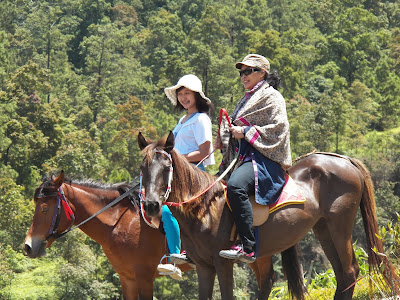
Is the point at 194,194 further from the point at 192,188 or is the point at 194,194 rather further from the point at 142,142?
the point at 142,142

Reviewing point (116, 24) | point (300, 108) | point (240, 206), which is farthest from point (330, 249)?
point (116, 24)

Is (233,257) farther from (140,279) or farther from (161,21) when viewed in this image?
(161,21)

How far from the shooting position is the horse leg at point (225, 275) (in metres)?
5.00

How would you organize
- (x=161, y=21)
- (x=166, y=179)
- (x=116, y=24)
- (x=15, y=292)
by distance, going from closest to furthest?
1. (x=166, y=179)
2. (x=15, y=292)
3. (x=161, y=21)
4. (x=116, y=24)

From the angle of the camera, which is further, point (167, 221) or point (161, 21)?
point (161, 21)

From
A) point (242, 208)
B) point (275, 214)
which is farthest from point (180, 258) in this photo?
point (275, 214)

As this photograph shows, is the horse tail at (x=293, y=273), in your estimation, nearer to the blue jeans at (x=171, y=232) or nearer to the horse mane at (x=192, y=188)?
the blue jeans at (x=171, y=232)

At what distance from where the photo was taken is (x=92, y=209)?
652 centimetres

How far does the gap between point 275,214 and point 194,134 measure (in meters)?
1.21

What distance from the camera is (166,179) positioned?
477cm

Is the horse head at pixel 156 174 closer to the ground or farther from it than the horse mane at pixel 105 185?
farther from it

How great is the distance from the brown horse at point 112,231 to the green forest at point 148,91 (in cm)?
235

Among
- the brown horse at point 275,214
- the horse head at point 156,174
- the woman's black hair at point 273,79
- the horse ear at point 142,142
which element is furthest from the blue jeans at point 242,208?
the woman's black hair at point 273,79

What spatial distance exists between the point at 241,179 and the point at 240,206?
239 mm
